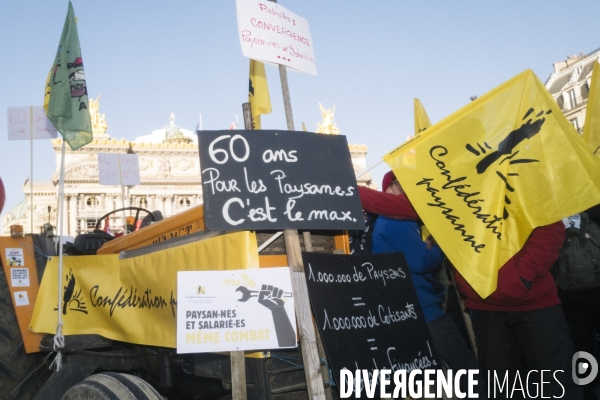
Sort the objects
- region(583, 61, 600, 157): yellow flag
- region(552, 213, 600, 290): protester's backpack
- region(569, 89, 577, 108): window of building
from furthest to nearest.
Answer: region(569, 89, 577, 108): window of building, region(583, 61, 600, 157): yellow flag, region(552, 213, 600, 290): protester's backpack

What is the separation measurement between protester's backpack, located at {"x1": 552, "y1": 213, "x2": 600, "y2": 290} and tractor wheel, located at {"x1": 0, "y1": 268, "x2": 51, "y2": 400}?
3279mm

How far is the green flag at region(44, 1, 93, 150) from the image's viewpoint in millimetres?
3535

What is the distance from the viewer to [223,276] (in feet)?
7.71

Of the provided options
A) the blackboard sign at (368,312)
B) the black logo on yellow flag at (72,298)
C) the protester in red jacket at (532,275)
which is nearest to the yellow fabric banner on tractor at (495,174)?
the protester in red jacket at (532,275)

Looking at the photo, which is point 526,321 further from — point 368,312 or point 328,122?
A: point 328,122

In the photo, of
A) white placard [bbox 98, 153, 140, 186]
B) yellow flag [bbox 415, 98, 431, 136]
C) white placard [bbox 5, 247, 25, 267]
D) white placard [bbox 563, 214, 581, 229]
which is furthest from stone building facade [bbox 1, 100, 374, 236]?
white placard [bbox 563, 214, 581, 229]

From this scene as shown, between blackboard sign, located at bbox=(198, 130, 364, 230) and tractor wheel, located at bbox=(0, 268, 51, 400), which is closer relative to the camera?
blackboard sign, located at bbox=(198, 130, 364, 230)

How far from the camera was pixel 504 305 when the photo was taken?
3035 millimetres

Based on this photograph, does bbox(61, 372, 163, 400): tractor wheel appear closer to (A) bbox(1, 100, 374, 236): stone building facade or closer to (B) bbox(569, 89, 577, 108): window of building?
(B) bbox(569, 89, 577, 108): window of building

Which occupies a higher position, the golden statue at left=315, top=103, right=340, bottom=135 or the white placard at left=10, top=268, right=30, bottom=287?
the golden statue at left=315, top=103, right=340, bottom=135

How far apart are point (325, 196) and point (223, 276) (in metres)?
0.65

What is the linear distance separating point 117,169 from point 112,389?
10013mm

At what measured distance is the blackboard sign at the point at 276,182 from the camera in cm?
245

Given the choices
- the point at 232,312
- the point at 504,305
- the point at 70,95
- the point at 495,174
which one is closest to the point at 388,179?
the point at 495,174
